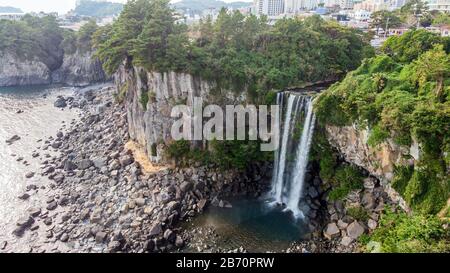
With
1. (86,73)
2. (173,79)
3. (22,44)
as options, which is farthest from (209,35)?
(22,44)

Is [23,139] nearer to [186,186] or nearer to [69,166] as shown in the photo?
[69,166]

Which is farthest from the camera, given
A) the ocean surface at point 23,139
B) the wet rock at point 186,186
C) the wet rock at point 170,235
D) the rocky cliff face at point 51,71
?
the rocky cliff face at point 51,71

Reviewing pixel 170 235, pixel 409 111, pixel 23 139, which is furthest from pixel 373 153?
pixel 23 139

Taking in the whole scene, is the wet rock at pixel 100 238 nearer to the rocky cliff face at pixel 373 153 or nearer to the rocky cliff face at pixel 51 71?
the rocky cliff face at pixel 373 153

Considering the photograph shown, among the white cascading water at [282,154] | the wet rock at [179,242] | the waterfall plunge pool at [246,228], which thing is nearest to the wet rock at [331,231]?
the waterfall plunge pool at [246,228]

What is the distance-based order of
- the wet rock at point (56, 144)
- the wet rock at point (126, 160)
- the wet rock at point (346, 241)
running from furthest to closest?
the wet rock at point (56, 144) → the wet rock at point (126, 160) → the wet rock at point (346, 241)

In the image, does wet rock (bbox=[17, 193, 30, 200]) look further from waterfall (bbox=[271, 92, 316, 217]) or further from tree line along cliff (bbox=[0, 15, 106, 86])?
tree line along cliff (bbox=[0, 15, 106, 86])
